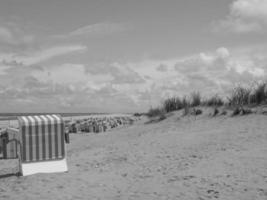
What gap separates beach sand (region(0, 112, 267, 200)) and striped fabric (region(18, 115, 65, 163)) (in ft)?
1.65

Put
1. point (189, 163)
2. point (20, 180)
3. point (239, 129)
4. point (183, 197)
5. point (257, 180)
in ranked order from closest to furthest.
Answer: point (183, 197)
point (257, 180)
point (20, 180)
point (189, 163)
point (239, 129)

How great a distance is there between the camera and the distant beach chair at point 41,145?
7.55 m

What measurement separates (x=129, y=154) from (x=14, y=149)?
14.3ft

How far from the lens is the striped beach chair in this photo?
755cm

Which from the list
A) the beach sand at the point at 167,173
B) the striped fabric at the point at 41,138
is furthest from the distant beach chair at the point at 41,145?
the beach sand at the point at 167,173

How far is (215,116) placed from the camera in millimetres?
14047

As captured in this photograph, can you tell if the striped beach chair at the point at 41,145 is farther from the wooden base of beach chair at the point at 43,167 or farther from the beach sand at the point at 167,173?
the beach sand at the point at 167,173

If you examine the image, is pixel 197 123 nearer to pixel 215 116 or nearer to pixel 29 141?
pixel 215 116

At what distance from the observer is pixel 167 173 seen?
22.5ft

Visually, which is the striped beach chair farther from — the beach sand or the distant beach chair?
the beach sand

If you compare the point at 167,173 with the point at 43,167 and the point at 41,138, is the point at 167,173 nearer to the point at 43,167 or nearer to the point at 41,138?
the point at 43,167

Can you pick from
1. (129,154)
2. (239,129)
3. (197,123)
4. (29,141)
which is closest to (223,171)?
(129,154)

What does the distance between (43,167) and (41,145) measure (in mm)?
460

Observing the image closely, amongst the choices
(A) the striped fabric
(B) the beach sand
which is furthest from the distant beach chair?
(B) the beach sand
